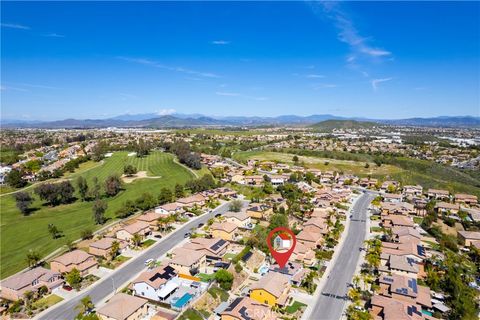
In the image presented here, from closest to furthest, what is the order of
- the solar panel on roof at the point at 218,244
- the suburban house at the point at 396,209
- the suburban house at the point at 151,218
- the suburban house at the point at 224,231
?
the solar panel on roof at the point at 218,244
the suburban house at the point at 224,231
the suburban house at the point at 151,218
the suburban house at the point at 396,209

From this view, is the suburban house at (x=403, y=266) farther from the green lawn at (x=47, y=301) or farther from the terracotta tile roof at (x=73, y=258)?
the green lawn at (x=47, y=301)

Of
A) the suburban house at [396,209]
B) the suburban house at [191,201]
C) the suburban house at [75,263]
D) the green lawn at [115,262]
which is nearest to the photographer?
the suburban house at [75,263]

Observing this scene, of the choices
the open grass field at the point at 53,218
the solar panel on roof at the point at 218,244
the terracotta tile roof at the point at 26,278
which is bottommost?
the open grass field at the point at 53,218

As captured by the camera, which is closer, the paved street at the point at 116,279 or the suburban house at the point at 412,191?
the paved street at the point at 116,279

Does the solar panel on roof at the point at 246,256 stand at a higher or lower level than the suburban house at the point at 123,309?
lower

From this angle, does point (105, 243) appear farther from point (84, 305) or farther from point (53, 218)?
point (53, 218)

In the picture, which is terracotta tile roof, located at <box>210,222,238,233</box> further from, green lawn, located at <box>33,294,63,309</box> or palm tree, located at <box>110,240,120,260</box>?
green lawn, located at <box>33,294,63,309</box>

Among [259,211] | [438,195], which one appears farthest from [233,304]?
[438,195]

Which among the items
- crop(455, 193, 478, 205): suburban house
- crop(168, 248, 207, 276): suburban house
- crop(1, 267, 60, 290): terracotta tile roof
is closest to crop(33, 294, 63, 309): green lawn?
crop(1, 267, 60, 290): terracotta tile roof

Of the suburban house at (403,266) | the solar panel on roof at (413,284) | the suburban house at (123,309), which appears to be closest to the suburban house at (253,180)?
the suburban house at (403,266)
